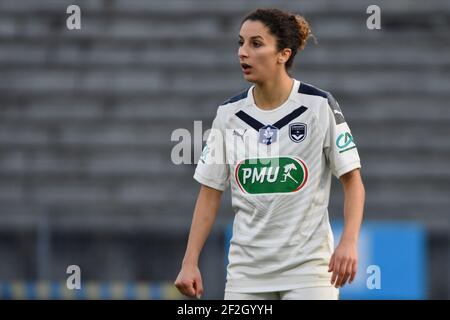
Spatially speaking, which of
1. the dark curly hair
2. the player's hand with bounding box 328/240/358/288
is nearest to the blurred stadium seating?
the dark curly hair

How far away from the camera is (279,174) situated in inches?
174

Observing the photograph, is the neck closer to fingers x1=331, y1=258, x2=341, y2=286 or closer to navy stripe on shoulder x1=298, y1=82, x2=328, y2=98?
navy stripe on shoulder x1=298, y1=82, x2=328, y2=98

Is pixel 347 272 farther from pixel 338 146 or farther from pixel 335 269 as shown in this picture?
pixel 338 146

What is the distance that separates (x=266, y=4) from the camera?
11.8 m

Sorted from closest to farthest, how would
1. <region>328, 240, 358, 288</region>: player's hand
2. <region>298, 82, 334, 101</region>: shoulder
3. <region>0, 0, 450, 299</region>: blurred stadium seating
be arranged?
<region>328, 240, 358, 288</region>: player's hand < <region>298, 82, 334, 101</region>: shoulder < <region>0, 0, 450, 299</region>: blurred stadium seating

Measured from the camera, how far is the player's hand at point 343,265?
13.8 ft

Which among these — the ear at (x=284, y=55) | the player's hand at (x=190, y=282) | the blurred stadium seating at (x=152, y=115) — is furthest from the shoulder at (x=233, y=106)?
the blurred stadium seating at (x=152, y=115)

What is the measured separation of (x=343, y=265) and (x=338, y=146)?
19.8 inches

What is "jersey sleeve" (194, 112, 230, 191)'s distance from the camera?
4582 mm

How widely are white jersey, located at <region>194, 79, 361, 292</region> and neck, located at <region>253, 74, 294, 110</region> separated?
0.02 meters

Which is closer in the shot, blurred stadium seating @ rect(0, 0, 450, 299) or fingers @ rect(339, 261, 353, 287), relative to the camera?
fingers @ rect(339, 261, 353, 287)

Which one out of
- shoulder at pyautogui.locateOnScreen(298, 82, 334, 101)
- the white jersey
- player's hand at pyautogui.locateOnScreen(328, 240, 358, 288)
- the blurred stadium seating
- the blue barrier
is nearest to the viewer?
player's hand at pyautogui.locateOnScreen(328, 240, 358, 288)

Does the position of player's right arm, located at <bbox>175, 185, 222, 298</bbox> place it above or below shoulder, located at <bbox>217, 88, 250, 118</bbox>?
below
